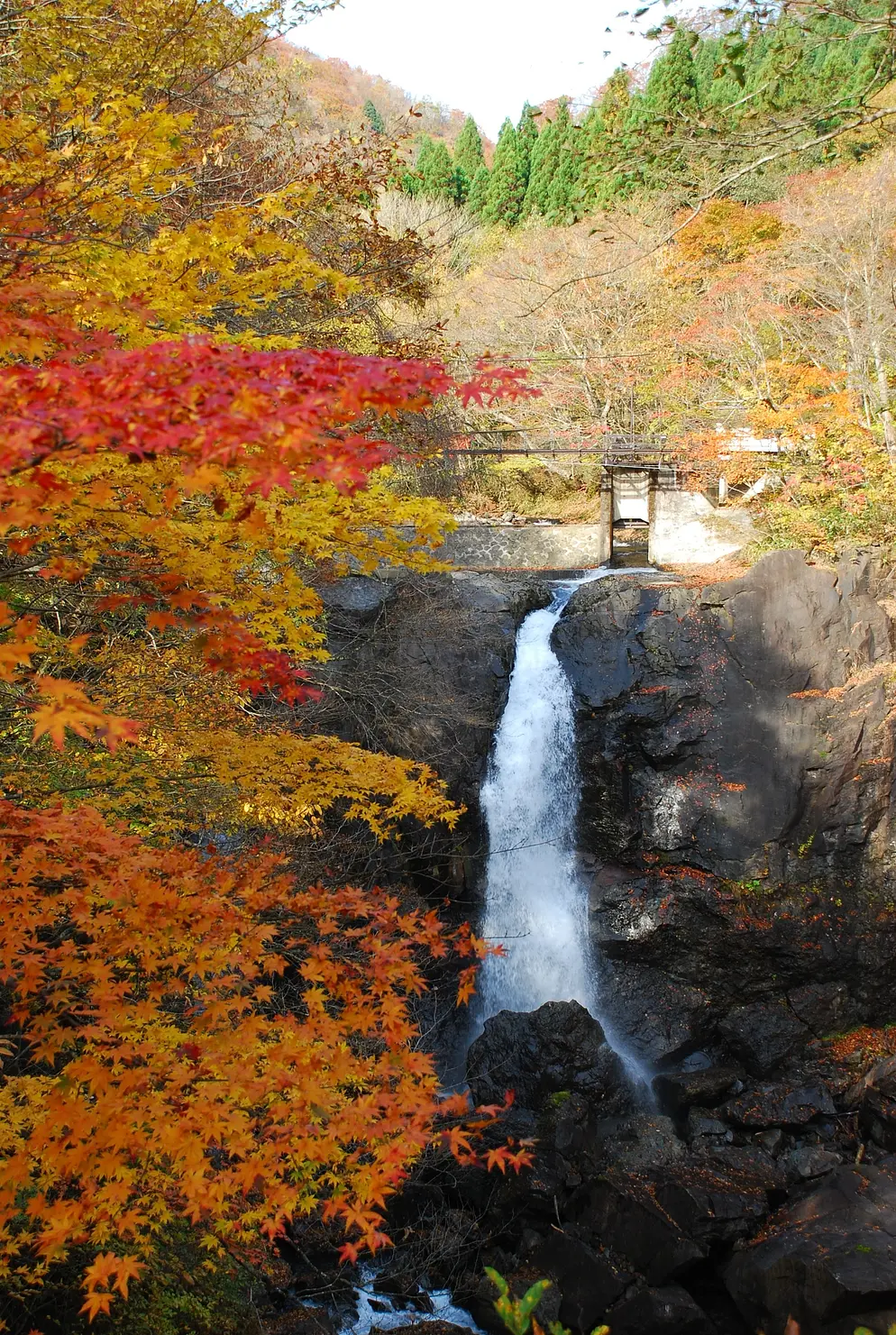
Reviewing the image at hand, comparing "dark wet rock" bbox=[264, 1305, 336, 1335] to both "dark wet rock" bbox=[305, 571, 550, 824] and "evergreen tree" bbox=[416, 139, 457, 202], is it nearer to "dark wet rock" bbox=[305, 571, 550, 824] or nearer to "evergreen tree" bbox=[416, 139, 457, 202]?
"dark wet rock" bbox=[305, 571, 550, 824]

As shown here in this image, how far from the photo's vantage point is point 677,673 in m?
11.9

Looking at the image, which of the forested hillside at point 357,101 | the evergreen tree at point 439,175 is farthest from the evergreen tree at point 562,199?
the evergreen tree at point 439,175

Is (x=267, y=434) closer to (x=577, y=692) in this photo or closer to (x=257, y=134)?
(x=577, y=692)

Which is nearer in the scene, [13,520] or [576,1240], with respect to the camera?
[13,520]

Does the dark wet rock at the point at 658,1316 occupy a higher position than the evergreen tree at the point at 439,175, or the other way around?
the evergreen tree at the point at 439,175

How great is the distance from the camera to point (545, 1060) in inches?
352

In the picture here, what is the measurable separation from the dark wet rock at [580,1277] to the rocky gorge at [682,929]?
21 millimetres

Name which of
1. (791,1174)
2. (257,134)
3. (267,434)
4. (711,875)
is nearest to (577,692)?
(711,875)

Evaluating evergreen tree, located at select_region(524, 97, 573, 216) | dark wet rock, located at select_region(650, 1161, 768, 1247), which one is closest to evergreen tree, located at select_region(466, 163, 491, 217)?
evergreen tree, located at select_region(524, 97, 573, 216)

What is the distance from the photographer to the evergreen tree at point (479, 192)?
26500 millimetres

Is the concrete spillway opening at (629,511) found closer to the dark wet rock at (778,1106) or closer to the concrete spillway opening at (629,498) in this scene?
the concrete spillway opening at (629,498)

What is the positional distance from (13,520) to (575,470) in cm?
1846

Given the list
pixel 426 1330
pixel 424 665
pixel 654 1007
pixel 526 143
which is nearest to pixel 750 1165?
pixel 654 1007

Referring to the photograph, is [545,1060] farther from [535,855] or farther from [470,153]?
[470,153]
